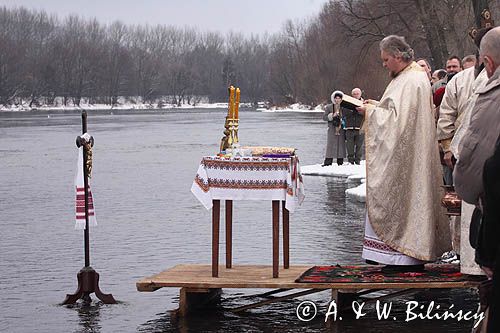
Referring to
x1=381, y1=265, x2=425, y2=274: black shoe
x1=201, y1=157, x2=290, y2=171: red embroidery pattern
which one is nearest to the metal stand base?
x1=201, y1=157, x2=290, y2=171: red embroidery pattern

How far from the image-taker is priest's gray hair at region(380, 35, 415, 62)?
29.1ft

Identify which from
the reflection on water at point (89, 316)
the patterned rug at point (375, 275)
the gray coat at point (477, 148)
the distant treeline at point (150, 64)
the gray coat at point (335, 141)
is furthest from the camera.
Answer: the distant treeline at point (150, 64)

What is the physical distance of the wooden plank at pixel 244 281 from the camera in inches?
321

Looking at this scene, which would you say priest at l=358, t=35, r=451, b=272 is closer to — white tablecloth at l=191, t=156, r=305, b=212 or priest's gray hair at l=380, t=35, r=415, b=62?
priest's gray hair at l=380, t=35, r=415, b=62

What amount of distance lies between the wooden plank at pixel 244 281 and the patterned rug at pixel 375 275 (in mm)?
108

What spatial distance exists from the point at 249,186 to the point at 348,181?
1334 cm

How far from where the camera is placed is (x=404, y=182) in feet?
28.7

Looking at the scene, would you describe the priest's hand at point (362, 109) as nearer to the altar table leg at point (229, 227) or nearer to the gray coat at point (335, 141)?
the altar table leg at point (229, 227)

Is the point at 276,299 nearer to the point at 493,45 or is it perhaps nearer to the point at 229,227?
the point at 229,227

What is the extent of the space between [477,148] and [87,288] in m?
4.93

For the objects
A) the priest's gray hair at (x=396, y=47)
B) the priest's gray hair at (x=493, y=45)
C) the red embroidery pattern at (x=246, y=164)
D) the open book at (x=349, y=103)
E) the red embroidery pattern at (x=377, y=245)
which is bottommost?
the red embroidery pattern at (x=377, y=245)

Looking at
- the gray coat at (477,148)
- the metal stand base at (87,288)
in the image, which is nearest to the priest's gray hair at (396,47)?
the metal stand base at (87,288)

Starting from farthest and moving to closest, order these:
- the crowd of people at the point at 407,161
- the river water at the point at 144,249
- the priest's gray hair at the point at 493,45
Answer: the crowd of people at the point at 407,161 → the river water at the point at 144,249 → the priest's gray hair at the point at 493,45

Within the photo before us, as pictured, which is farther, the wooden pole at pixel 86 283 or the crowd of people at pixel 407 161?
the wooden pole at pixel 86 283
